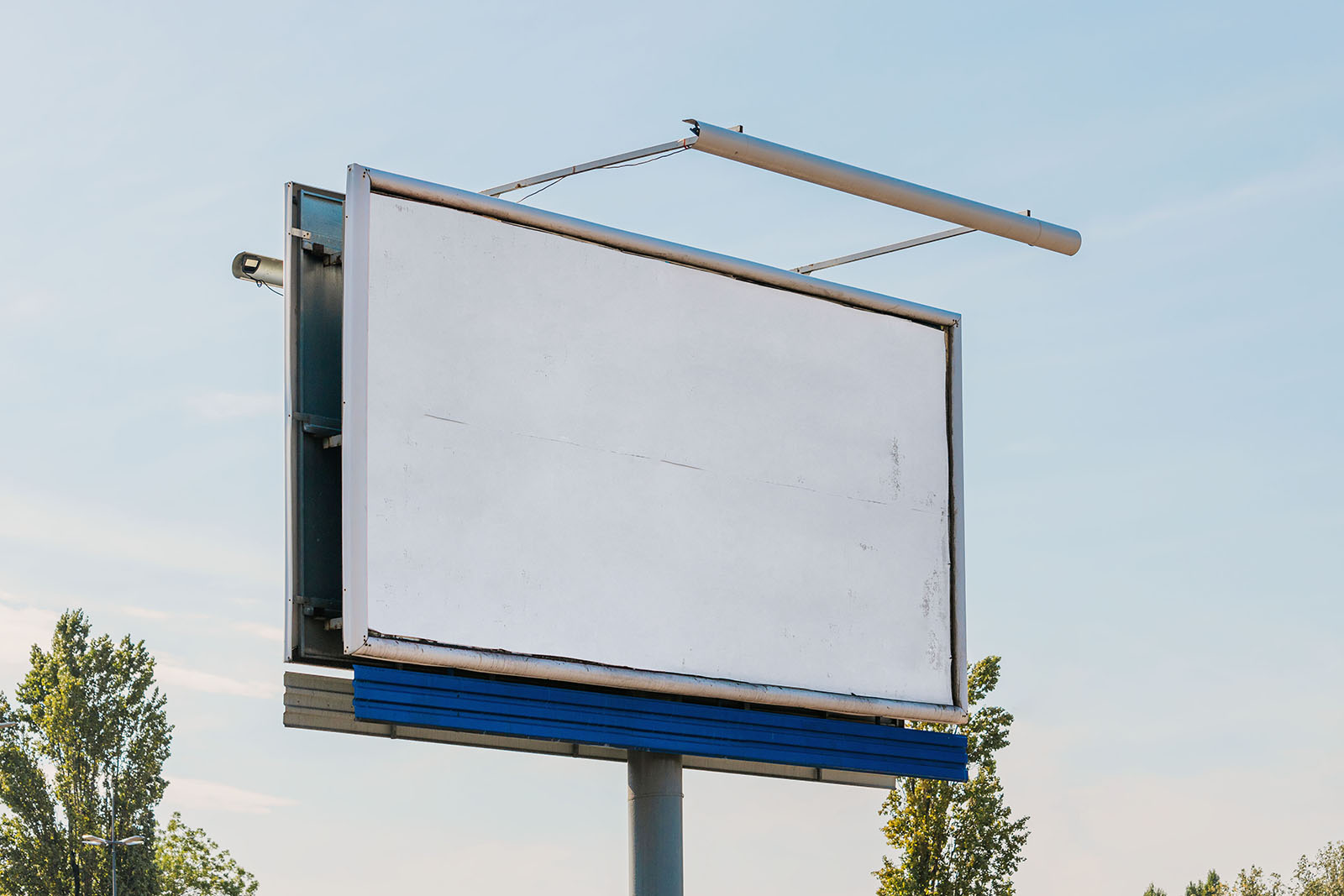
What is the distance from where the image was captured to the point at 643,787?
1442 cm

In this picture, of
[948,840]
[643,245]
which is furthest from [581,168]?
[948,840]

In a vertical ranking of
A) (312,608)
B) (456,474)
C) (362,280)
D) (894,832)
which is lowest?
(894,832)

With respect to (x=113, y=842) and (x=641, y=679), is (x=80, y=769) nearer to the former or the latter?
(x=113, y=842)

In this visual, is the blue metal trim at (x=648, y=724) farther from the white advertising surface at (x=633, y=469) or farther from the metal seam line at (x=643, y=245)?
the metal seam line at (x=643, y=245)

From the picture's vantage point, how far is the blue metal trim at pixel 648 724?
41.3 ft

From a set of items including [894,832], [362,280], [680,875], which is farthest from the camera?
[894,832]

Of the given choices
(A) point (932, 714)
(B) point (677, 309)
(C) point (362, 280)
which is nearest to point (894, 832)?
(A) point (932, 714)

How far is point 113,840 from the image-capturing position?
1522 inches

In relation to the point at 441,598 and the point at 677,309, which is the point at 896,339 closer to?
the point at 677,309

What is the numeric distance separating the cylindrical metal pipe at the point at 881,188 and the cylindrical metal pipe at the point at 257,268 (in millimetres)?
3788

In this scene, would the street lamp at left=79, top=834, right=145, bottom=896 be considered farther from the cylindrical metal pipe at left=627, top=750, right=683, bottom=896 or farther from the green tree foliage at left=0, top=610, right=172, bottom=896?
the cylindrical metal pipe at left=627, top=750, right=683, bottom=896

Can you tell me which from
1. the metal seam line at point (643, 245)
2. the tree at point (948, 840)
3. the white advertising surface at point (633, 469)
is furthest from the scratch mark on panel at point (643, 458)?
the tree at point (948, 840)

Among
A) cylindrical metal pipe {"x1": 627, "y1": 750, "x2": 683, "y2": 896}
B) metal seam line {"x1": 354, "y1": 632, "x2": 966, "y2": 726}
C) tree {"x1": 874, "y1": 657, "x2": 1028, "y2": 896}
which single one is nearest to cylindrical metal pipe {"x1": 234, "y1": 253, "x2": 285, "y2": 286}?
metal seam line {"x1": 354, "y1": 632, "x2": 966, "y2": 726}

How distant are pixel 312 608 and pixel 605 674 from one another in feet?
7.46
